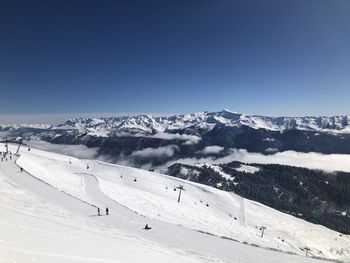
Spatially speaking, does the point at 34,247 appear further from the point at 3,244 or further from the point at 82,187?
the point at 82,187

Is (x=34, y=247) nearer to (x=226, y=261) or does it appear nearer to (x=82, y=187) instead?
(x=226, y=261)

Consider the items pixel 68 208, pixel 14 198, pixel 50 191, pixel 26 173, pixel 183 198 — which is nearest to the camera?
pixel 14 198

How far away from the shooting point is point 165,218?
170 feet

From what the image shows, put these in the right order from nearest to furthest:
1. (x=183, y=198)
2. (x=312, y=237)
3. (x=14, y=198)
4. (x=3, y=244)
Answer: (x=3, y=244) → (x=14, y=198) → (x=183, y=198) → (x=312, y=237)

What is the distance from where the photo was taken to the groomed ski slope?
2891 cm

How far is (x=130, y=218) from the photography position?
135 ft

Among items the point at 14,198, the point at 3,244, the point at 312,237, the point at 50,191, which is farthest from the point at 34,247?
the point at 312,237

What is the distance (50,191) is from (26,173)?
522 inches

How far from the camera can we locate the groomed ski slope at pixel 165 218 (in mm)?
28906

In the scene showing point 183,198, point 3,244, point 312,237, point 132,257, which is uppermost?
point 3,244

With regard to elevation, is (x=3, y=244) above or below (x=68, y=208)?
above

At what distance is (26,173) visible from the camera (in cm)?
5672

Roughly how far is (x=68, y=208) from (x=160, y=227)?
34.8 ft

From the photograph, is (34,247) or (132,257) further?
(132,257)
